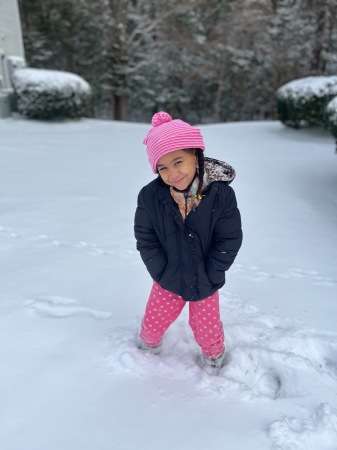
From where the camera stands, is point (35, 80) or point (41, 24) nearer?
point (35, 80)

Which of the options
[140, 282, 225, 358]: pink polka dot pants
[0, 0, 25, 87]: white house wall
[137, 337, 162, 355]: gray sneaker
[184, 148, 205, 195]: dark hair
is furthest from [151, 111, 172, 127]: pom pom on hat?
[0, 0, 25, 87]: white house wall

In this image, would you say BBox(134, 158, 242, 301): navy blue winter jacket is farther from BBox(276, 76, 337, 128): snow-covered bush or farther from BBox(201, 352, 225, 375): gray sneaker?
BBox(276, 76, 337, 128): snow-covered bush

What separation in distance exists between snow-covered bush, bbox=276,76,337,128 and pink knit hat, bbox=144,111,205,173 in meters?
8.21

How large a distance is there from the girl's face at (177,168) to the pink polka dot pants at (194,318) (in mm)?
555

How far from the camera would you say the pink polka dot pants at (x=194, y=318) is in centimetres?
168

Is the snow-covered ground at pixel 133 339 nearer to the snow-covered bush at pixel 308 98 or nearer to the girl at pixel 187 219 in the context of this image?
the girl at pixel 187 219

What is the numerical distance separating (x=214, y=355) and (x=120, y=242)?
1.75m

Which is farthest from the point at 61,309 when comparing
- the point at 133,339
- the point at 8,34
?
the point at 8,34

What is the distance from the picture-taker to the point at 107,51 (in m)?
16.1

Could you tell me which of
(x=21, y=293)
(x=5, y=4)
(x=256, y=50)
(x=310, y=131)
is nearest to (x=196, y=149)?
(x=21, y=293)

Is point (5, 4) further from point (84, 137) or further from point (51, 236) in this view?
point (51, 236)

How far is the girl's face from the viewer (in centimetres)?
141

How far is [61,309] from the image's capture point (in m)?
2.24

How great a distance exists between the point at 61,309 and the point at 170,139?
4.58ft
